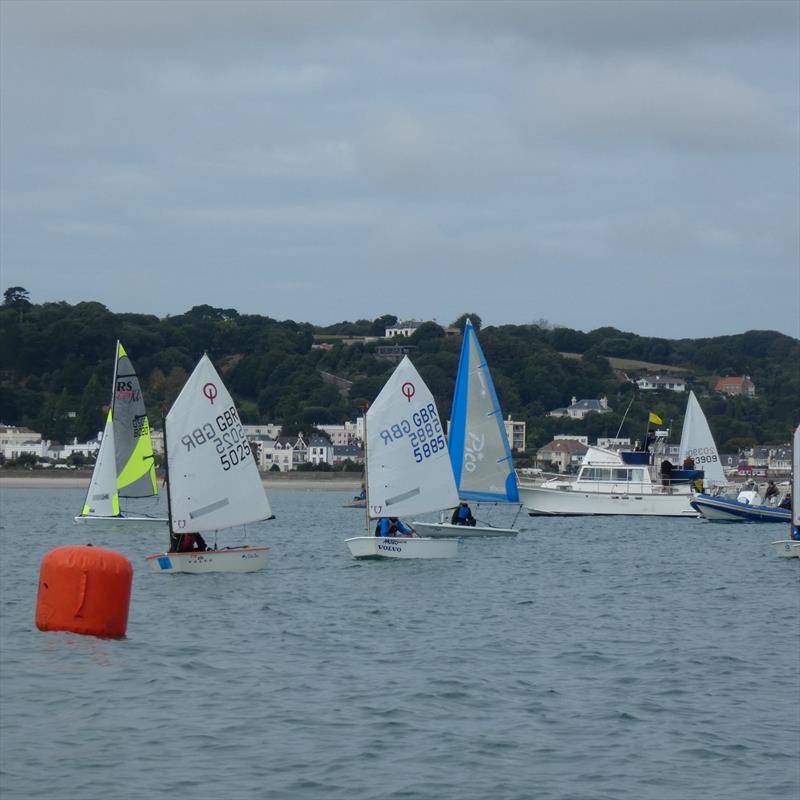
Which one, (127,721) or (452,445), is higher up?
(452,445)

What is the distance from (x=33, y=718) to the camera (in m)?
16.0

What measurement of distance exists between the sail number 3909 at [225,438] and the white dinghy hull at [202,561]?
2.02 metres

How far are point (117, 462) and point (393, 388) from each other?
18310mm

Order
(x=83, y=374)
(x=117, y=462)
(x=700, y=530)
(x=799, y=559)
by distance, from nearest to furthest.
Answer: (x=799, y=559) → (x=117, y=462) → (x=700, y=530) → (x=83, y=374)

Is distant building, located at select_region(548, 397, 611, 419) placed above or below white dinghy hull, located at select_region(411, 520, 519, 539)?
above

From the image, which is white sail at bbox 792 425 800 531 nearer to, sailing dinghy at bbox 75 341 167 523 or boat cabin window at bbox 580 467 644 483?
sailing dinghy at bbox 75 341 167 523

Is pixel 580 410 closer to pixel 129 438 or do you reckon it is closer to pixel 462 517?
pixel 129 438

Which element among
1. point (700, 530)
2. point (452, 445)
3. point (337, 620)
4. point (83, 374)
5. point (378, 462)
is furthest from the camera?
point (83, 374)

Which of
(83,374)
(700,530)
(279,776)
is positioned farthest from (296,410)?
(279,776)

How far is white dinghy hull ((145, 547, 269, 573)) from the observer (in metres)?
31.5

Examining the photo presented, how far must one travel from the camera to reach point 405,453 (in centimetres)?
3638

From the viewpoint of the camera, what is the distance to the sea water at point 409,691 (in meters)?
14.2

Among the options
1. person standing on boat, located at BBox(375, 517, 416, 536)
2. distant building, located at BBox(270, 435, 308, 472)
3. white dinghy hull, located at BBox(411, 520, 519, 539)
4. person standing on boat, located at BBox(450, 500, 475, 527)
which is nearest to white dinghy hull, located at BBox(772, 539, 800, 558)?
white dinghy hull, located at BBox(411, 520, 519, 539)

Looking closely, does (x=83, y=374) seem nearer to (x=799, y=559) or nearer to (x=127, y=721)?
(x=799, y=559)
